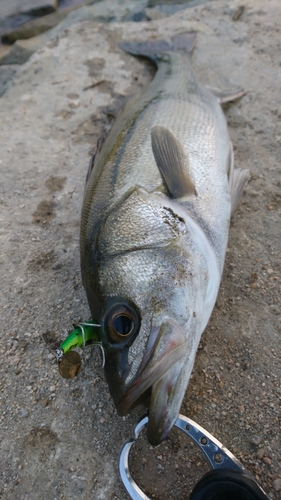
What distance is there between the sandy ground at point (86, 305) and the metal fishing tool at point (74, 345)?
44 cm

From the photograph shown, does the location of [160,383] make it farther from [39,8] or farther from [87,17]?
[39,8]

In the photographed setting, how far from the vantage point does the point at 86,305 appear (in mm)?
2586

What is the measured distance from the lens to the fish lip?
1663 mm

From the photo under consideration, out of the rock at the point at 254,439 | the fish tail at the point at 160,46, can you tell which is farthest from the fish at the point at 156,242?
the fish tail at the point at 160,46

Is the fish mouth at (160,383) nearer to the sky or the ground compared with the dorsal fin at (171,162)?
nearer to the ground

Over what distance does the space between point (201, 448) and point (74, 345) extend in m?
0.73

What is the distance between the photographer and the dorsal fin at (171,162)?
7.77 feet

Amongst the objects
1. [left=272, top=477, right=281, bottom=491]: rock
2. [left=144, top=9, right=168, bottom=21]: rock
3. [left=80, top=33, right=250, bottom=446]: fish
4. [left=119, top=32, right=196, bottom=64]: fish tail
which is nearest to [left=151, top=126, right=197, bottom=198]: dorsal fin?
[left=80, top=33, right=250, bottom=446]: fish

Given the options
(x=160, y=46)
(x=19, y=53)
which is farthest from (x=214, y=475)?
(x=19, y=53)

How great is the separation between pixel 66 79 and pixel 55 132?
39.8 inches

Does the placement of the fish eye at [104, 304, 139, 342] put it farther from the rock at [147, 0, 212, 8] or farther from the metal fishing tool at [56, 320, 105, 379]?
the rock at [147, 0, 212, 8]

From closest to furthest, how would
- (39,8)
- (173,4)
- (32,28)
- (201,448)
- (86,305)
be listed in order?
(201,448)
(86,305)
(173,4)
(32,28)
(39,8)

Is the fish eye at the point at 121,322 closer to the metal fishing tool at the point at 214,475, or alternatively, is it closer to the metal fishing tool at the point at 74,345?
the metal fishing tool at the point at 74,345

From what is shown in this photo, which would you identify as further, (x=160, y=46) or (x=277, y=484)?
(x=160, y=46)
